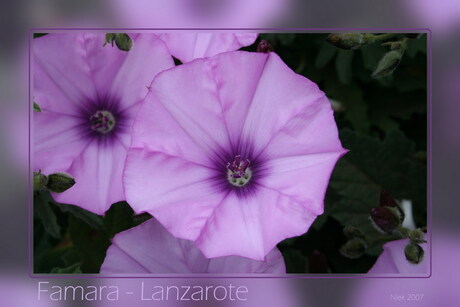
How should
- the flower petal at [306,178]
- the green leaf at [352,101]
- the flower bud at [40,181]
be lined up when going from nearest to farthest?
the flower petal at [306,178]
the flower bud at [40,181]
the green leaf at [352,101]

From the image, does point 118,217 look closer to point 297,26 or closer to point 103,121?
point 103,121

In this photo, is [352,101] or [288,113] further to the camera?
[352,101]

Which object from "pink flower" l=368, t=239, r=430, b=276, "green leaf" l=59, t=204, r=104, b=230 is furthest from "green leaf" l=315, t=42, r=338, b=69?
"green leaf" l=59, t=204, r=104, b=230

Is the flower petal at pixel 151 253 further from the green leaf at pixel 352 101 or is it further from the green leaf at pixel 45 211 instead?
the green leaf at pixel 352 101

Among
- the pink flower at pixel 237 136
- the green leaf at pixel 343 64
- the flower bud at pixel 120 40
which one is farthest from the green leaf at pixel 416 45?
the flower bud at pixel 120 40

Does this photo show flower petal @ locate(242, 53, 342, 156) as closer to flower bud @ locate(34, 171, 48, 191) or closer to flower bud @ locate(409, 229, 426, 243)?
flower bud @ locate(409, 229, 426, 243)

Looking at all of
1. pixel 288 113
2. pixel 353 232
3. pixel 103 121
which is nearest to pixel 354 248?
pixel 353 232
